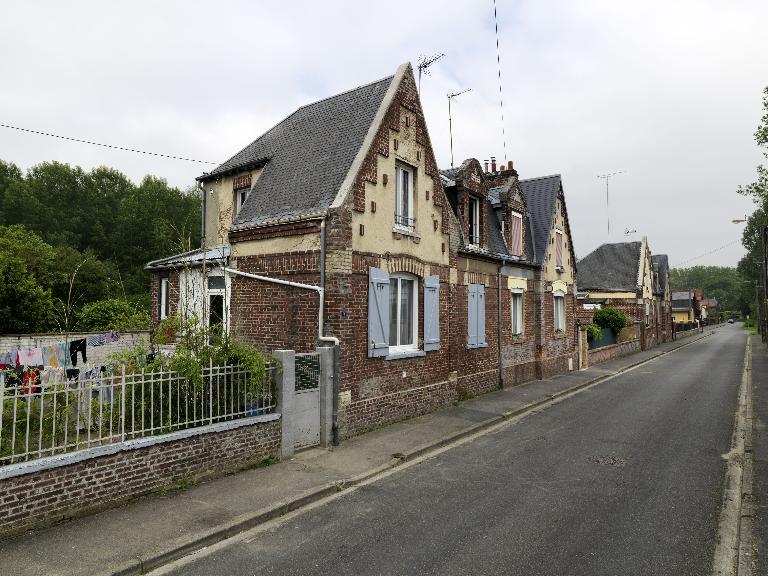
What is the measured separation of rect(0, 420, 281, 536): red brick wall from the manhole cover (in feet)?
19.1

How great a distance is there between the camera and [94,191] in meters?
48.5

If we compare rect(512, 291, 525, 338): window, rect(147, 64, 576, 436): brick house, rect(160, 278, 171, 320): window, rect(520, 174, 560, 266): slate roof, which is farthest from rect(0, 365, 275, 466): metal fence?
rect(520, 174, 560, 266): slate roof

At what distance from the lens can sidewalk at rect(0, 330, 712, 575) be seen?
5.07 m


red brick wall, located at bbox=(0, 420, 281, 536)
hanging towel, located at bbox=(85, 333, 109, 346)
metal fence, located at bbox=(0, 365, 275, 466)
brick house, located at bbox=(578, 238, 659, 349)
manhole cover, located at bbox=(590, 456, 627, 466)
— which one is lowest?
manhole cover, located at bbox=(590, 456, 627, 466)

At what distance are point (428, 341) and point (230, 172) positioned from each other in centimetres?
804

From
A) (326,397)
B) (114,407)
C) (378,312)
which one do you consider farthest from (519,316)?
(114,407)

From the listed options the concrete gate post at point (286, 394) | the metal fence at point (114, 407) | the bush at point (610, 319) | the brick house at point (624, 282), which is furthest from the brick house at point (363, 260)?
the brick house at point (624, 282)

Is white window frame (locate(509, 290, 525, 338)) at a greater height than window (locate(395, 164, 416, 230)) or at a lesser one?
lesser

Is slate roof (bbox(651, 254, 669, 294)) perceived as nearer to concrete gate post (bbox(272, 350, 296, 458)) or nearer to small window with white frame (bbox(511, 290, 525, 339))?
small window with white frame (bbox(511, 290, 525, 339))

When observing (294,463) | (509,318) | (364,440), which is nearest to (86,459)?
(294,463)

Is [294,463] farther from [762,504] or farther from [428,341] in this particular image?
[762,504]

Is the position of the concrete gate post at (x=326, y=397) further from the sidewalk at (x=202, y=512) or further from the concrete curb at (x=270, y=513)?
the concrete curb at (x=270, y=513)

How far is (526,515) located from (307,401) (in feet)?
14.4

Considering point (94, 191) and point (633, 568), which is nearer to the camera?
point (633, 568)
